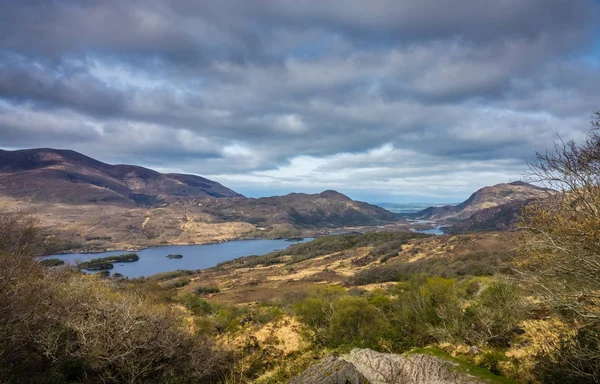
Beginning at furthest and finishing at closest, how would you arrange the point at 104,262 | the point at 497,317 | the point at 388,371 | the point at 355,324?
the point at 104,262, the point at 355,324, the point at 497,317, the point at 388,371

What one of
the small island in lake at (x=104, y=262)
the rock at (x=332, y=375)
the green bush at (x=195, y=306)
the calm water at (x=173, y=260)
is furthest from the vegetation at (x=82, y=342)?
the small island in lake at (x=104, y=262)

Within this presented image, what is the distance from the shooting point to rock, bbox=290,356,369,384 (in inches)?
294

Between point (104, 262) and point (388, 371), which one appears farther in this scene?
point (104, 262)

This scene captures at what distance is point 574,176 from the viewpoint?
33.5ft

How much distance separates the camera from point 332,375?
7.54 m

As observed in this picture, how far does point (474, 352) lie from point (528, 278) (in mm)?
4338

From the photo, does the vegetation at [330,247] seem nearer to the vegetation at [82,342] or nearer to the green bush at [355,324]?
the green bush at [355,324]

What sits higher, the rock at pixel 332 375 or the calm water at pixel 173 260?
the rock at pixel 332 375

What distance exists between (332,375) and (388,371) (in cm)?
179

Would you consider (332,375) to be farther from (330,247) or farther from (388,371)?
(330,247)

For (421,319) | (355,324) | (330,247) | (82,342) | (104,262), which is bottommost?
(104,262)

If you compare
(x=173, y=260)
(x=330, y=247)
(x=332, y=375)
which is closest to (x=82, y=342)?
(x=332, y=375)

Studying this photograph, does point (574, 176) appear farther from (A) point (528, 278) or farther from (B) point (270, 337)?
(B) point (270, 337)

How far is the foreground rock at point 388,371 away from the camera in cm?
757
